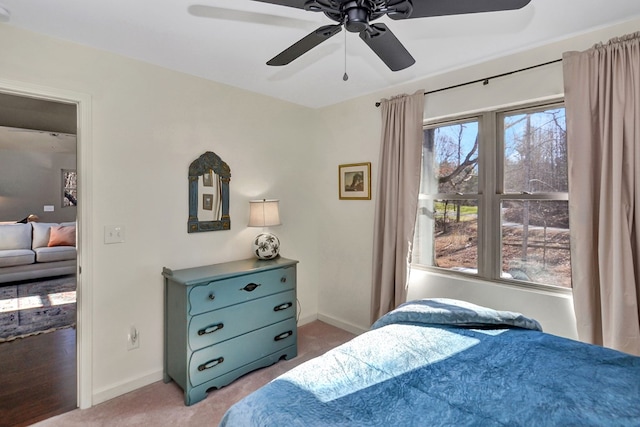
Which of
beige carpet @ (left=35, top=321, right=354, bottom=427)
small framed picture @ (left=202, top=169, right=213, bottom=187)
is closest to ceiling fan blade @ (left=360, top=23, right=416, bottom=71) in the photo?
small framed picture @ (left=202, top=169, right=213, bottom=187)

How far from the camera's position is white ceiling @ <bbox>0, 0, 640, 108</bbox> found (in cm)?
174

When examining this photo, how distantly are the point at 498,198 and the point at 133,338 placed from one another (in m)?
2.93

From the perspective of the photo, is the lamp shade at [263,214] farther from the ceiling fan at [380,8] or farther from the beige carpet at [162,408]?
the ceiling fan at [380,8]

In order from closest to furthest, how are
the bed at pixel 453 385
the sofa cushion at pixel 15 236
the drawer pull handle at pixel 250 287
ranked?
the bed at pixel 453 385 < the drawer pull handle at pixel 250 287 < the sofa cushion at pixel 15 236

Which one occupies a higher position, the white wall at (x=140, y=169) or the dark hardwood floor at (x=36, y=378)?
the white wall at (x=140, y=169)

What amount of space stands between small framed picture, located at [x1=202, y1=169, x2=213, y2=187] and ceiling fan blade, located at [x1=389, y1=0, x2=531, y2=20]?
1999 mm

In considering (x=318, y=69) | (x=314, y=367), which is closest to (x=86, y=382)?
(x=314, y=367)

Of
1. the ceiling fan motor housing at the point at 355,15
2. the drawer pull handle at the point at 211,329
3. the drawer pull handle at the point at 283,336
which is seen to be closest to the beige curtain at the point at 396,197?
the drawer pull handle at the point at 283,336

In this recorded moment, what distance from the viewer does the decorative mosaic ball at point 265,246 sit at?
290 cm

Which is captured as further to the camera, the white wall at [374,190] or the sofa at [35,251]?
the sofa at [35,251]

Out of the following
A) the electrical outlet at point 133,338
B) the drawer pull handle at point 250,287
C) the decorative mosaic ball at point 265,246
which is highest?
the decorative mosaic ball at point 265,246

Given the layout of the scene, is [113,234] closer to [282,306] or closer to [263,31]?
[282,306]

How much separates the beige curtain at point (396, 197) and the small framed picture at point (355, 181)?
24cm

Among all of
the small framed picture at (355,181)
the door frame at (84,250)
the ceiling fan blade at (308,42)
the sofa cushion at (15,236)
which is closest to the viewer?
the ceiling fan blade at (308,42)
